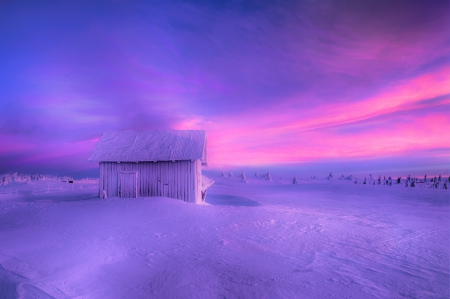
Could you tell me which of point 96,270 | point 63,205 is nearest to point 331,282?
point 96,270

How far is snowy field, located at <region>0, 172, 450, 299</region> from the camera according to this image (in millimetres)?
6777

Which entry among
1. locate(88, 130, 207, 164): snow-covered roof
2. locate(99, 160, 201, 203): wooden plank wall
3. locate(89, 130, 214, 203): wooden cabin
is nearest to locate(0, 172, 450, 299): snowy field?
locate(99, 160, 201, 203): wooden plank wall

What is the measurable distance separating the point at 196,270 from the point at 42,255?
5.70m

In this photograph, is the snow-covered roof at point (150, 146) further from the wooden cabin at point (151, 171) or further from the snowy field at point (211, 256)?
the snowy field at point (211, 256)

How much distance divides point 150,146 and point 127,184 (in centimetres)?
384

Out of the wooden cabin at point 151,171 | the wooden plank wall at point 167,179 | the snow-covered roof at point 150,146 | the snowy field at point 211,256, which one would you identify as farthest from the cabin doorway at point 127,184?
the snowy field at point 211,256

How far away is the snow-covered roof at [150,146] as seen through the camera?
68.3 ft

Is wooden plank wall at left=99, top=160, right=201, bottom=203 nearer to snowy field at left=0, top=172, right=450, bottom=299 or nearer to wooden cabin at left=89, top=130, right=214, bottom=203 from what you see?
wooden cabin at left=89, top=130, right=214, bottom=203

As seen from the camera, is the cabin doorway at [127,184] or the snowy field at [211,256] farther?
the cabin doorway at [127,184]

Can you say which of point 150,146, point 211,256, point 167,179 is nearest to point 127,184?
point 167,179

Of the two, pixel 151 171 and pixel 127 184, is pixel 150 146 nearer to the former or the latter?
pixel 151 171

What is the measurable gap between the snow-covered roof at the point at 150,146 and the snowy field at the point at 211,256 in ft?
18.2

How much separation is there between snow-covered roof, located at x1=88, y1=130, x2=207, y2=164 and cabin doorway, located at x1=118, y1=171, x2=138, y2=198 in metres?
Answer: 1.23

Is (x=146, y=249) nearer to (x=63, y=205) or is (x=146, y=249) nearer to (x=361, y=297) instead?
(x=361, y=297)
